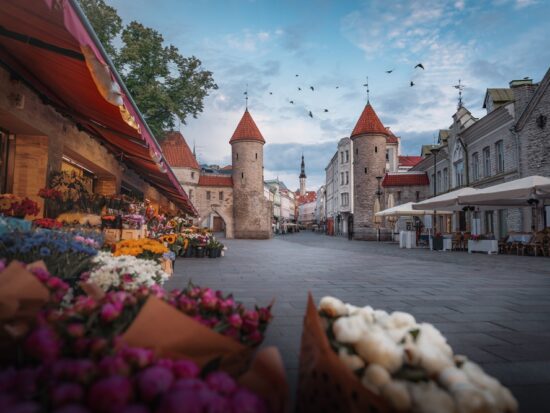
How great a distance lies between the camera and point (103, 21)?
16922 mm

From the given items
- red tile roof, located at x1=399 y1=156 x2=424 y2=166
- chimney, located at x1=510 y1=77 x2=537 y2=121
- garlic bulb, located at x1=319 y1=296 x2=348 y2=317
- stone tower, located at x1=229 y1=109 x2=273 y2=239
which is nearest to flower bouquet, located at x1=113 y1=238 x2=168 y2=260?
garlic bulb, located at x1=319 y1=296 x2=348 y2=317

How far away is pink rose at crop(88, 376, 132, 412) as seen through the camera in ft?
2.59

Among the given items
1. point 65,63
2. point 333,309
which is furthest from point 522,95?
point 333,309

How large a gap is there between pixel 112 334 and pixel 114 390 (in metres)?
0.42

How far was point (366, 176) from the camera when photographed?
34.1 meters

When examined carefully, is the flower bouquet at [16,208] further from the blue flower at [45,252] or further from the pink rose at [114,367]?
the pink rose at [114,367]

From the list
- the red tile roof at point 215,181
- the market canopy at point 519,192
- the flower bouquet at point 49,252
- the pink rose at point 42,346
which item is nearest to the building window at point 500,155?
the market canopy at point 519,192

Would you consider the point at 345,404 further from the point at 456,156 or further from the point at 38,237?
the point at 456,156

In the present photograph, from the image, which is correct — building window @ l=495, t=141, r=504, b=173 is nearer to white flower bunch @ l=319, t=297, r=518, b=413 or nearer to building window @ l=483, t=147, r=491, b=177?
building window @ l=483, t=147, r=491, b=177

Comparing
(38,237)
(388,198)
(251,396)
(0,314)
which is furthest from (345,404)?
(388,198)

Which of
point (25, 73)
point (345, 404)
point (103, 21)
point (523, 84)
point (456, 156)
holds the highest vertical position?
point (103, 21)

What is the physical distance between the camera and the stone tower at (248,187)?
3631 centimetres

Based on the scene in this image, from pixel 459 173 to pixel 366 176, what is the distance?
32.7 ft

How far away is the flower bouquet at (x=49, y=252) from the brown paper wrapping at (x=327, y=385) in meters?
2.01
